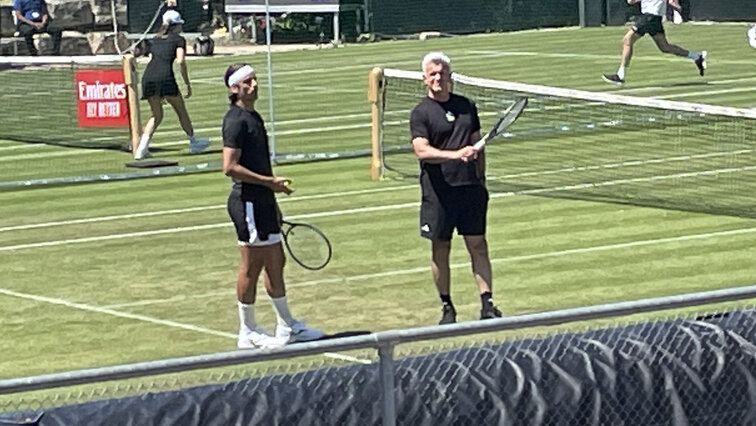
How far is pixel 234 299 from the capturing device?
1451 cm

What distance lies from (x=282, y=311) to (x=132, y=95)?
11.2m

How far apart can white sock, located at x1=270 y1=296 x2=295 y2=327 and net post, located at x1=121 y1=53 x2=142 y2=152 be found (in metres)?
10.6

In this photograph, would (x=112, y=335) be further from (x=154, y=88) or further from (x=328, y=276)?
(x=154, y=88)

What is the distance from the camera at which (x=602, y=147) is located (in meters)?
22.2

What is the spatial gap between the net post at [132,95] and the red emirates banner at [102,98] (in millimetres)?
128

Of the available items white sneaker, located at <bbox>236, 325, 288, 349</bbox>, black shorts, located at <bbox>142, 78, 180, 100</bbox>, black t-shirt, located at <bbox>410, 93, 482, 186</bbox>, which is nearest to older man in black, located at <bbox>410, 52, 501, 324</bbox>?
black t-shirt, located at <bbox>410, 93, 482, 186</bbox>

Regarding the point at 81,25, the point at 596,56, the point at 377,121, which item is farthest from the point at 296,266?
the point at 81,25

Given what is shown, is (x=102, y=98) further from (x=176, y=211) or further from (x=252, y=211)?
(x=252, y=211)

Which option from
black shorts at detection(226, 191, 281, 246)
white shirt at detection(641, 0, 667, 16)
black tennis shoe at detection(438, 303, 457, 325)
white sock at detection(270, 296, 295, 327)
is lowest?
black tennis shoe at detection(438, 303, 457, 325)

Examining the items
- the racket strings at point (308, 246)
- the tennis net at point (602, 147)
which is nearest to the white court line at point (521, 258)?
the tennis net at point (602, 147)

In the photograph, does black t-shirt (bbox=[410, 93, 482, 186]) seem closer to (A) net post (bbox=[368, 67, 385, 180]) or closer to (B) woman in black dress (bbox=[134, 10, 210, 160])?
(A) net post (bbox=[368, 67, 385, 180])

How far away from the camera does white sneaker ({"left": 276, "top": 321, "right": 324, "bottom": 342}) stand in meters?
12.7

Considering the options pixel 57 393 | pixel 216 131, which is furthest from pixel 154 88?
pixel 57 393

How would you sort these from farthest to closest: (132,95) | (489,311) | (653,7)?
1. (653,7)
2. (132,95)
3. (489,311)
